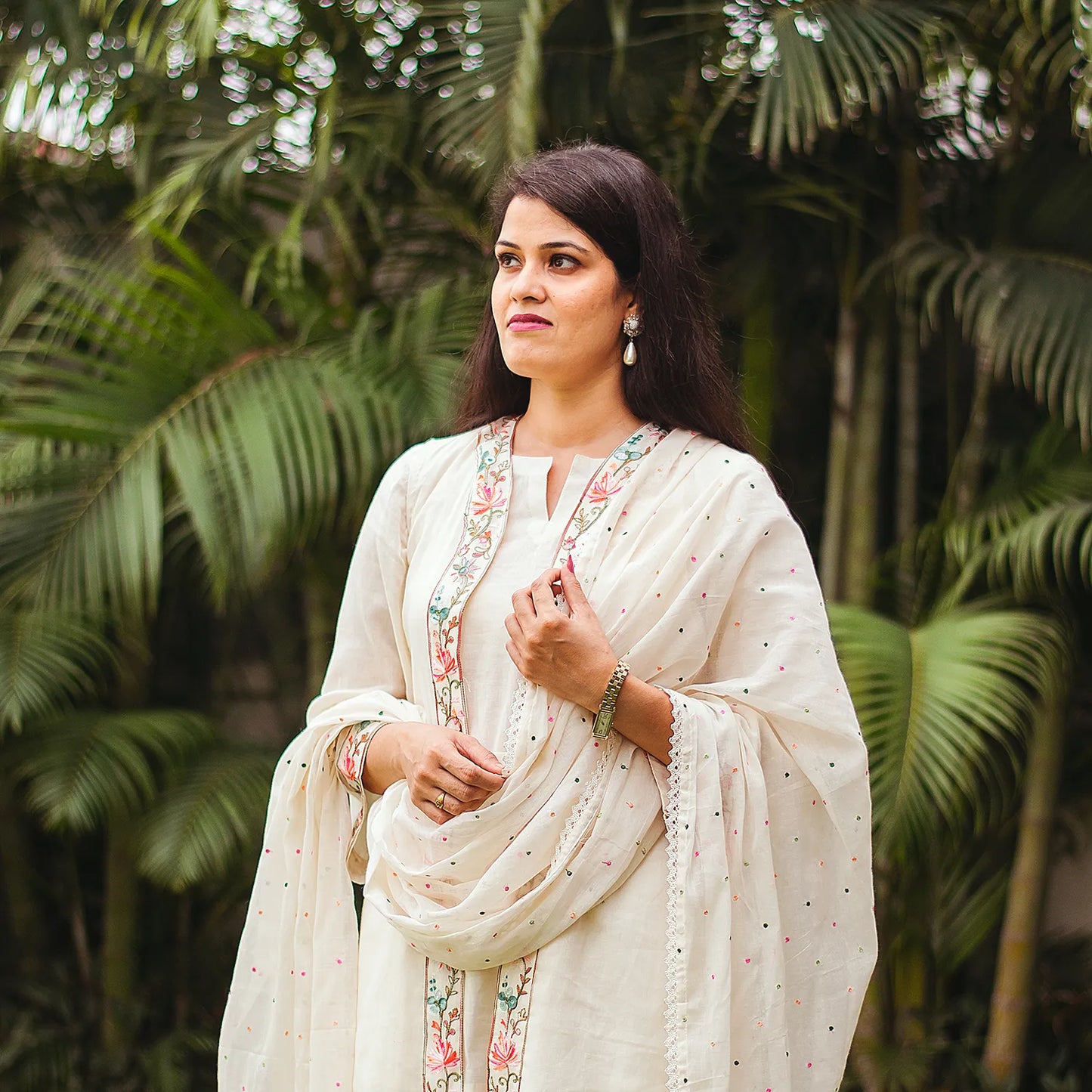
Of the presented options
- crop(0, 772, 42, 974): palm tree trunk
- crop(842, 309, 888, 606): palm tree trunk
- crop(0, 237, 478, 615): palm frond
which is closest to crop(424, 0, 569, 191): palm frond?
crop(0, 237, 478, 615): palm frond

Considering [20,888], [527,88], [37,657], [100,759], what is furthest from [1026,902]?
[20,888]

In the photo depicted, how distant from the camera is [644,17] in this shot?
2.90m

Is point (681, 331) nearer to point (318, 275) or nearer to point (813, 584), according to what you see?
point (813, 584)

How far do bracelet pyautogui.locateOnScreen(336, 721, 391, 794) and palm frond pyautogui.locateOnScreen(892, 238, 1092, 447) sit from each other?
1479mm

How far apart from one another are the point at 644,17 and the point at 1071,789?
1823 millimetres

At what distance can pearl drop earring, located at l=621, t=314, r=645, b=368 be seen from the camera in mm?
1532

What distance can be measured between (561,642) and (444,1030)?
0.42 metres

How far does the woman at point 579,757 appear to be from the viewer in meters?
1.38

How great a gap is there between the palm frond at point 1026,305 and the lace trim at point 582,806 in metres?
1.40

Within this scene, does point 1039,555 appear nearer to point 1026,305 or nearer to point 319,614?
point 1026,305

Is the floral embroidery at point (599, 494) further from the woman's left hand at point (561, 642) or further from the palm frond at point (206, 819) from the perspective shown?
the palm frond at point (206, 819)

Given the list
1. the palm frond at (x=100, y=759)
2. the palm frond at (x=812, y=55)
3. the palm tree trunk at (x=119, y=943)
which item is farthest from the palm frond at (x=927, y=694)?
the palm tree trunk at (x=119, y=943)

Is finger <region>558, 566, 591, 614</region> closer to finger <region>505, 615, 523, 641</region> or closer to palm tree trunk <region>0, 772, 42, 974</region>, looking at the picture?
finger <region>505, 615, 523, 641</region>

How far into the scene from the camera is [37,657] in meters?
2.90
